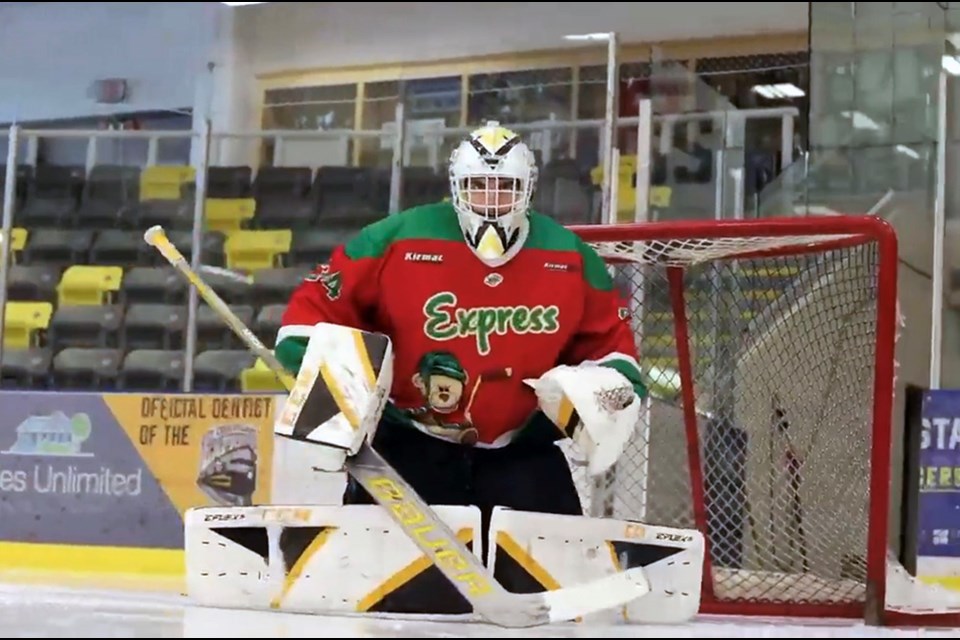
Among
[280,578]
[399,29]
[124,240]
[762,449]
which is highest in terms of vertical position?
[399,29]

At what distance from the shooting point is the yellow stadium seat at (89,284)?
185 inches

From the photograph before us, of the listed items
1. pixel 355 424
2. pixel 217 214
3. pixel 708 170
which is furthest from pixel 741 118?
pixel 355 424

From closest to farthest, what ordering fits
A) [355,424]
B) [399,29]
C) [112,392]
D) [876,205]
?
[355,424], [112,392], [876,205], [399,29]

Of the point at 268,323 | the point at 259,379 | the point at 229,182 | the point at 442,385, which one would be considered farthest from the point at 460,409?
the point at 229,182

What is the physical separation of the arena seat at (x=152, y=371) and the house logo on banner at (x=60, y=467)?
0.93 ft

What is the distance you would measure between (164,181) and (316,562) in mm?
2961

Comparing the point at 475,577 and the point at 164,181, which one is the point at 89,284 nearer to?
the point at 164,181

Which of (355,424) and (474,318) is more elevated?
(474,318)

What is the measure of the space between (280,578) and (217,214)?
2802mm

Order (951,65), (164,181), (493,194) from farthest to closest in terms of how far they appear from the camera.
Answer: (164,181) < (951,65) < (493,194)

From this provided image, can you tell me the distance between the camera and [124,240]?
15.8 ft

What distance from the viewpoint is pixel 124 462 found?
11.4 feet

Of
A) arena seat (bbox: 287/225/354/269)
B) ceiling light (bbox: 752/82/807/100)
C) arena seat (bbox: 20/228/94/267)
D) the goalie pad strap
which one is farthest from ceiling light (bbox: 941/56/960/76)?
arena seat (bbox: 20/228/94/267)

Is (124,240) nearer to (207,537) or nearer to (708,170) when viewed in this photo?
(708,170)
